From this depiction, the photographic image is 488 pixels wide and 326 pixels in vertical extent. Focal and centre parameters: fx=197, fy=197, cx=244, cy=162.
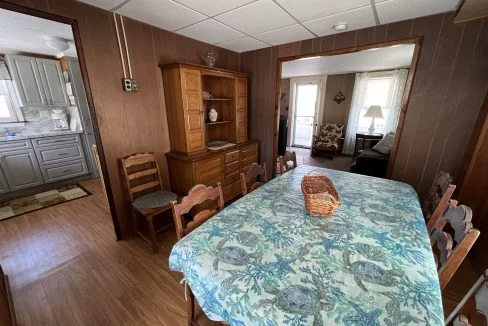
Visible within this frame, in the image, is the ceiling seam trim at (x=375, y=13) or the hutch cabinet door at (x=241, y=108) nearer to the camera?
the ceiling seam trim at (x=375, y=13)

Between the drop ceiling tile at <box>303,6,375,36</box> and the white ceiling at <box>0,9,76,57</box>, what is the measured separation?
107 inches

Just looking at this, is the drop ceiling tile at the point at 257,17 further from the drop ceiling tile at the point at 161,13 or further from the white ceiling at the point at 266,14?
the drop ceiling tile at the point at 161,13

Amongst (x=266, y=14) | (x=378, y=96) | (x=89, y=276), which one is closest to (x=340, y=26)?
(x=266, y=14)

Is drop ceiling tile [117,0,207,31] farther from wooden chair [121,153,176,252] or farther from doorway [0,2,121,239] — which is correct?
doorway [0,2,121,239]

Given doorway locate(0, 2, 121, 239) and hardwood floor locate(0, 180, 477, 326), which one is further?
doorway locate(0, 2, 121, 239)

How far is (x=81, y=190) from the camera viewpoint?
3.44 meters

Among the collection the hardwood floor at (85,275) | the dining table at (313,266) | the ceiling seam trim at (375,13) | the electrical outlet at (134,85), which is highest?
the ceiling seam trim at (375,13)

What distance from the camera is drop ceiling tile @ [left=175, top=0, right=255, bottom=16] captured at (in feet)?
5.30

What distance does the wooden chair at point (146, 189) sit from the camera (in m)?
2.00

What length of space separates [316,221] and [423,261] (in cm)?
48

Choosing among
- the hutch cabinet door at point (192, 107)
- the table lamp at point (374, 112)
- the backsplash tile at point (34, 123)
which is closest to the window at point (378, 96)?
the table lamp at point (374, 112)

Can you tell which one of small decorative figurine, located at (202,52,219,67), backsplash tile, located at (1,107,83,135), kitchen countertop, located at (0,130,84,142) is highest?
small decorative figurine, located at (202,52,219,67)

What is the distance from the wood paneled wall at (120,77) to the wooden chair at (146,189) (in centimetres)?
12

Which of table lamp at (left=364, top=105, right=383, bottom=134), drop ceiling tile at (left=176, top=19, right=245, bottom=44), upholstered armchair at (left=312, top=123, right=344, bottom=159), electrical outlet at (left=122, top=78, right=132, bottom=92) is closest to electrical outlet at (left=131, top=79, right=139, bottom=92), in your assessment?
electrical outlet at (left=122, top=78, right=132, bottom=92)
